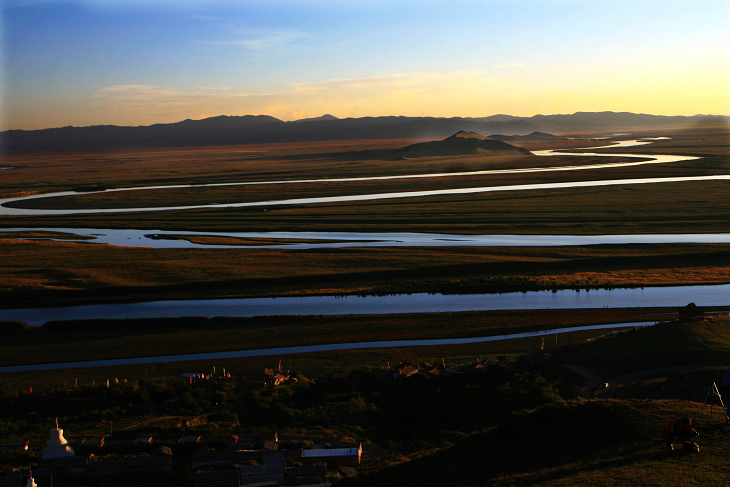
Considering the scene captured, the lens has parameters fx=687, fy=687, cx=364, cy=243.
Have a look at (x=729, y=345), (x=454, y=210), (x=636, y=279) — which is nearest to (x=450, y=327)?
(x=729, y=345)

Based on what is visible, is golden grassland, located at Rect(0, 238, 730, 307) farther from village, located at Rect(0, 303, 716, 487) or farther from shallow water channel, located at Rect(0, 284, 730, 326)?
village, located at Rect(0, 303, 716, 487)

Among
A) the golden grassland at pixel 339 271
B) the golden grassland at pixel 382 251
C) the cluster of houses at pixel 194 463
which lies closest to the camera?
the cluster of houses at pixel 194 463

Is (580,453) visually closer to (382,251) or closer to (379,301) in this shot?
(379,301)

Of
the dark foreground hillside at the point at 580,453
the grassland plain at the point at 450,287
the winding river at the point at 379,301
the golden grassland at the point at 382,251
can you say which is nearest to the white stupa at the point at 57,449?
the dark foreground hillside at the point at 580,453

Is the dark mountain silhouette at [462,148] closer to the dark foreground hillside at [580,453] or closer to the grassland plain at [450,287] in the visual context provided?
the grassland plain at [450,287]

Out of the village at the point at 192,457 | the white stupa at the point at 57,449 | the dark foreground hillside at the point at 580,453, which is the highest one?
the dark foreground hillside at the point at 580,453

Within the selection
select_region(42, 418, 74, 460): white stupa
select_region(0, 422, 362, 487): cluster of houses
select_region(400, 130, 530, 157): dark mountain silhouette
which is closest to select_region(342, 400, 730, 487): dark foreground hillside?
select_region(0, 422, 362, 487): cluster of houses

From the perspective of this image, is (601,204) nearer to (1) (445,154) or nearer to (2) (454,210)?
(2) (454,210)
